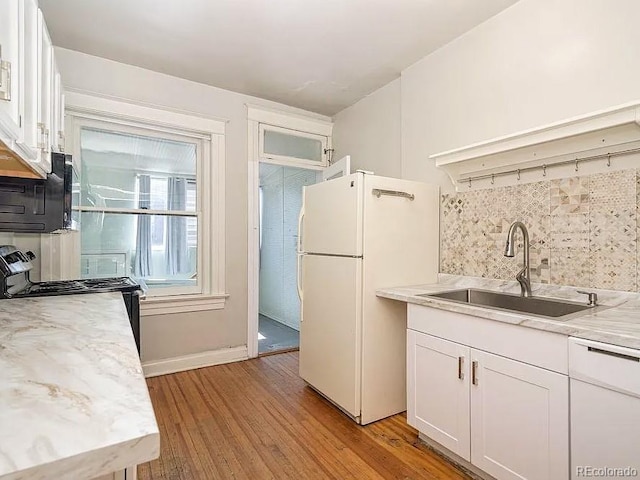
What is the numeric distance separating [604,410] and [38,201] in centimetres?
266

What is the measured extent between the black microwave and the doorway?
257cm

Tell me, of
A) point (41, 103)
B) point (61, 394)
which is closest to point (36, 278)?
point (41, 103)

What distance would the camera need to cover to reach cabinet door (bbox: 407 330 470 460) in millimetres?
1693

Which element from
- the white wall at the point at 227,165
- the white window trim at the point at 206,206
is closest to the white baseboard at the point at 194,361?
the white wall at the point at 227,165

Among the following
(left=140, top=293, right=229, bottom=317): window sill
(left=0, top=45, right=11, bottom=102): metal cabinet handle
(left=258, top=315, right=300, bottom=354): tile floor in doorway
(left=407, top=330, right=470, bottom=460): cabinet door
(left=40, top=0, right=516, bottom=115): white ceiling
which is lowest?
(left=258, top=315, right=300, bottom=354): tile floor in doorway

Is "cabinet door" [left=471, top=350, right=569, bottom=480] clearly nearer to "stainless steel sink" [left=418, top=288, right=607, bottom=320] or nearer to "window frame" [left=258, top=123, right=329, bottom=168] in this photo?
"stainless steel sink" [left=418, top=288, right=607, bottom=320]

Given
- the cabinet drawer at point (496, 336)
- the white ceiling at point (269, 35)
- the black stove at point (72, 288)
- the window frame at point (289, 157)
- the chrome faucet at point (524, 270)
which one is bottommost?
the cabinet drawer at point (496, 336)

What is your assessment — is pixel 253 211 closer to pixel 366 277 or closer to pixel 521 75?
pixel 366 277

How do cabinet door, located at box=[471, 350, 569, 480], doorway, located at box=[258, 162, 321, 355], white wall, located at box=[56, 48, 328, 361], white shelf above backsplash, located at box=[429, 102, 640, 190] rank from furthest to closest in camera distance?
1. doorway, located at box=[258, 162, 321, 355]
2. white wall, located at box=[56, 48, 328, 361]
3. white shelf above backsplash, located at box=[429, 102, 640, 190]
4. cabinet door, located at box=[471, 350, 569, 480]

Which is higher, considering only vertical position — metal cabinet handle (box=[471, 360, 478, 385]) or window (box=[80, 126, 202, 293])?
window (box=[80, 126, 202, 293])

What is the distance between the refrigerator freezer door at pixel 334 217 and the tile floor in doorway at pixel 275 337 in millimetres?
1514

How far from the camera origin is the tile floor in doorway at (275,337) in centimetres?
379

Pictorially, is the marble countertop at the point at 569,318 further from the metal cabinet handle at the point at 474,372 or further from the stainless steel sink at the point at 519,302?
the metal cabinet handle at the point at 474,372

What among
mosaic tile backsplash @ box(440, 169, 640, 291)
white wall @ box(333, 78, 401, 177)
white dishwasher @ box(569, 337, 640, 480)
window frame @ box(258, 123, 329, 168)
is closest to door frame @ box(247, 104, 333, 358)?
window frame @ box(258, 123, 329, 168)
